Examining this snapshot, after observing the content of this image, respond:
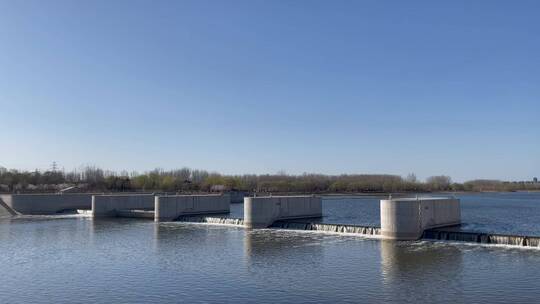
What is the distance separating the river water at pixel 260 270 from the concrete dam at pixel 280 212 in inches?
52.9

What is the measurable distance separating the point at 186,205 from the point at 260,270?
28.6 m

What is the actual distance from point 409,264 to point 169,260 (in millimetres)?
11284

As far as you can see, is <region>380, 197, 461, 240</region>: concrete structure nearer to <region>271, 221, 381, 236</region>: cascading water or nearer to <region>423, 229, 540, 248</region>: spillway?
<region>423, 229, 540, 248</region>: spillway

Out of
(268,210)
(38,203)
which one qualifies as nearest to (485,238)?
(268,210)

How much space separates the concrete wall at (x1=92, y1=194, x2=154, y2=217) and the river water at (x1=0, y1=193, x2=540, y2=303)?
1874 centimetres

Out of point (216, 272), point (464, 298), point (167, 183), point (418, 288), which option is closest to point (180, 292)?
point (216, 272)

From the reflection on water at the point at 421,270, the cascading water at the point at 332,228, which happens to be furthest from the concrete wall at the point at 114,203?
the reflection on water at the point at 421,270

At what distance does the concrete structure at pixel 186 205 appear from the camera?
4706 centimetres

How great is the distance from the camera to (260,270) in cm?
2164

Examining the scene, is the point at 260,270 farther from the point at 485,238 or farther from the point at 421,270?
the point at 485,238

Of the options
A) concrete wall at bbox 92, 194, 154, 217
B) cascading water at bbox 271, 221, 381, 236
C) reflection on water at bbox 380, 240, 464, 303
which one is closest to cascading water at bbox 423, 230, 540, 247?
reflection on water at bbox 380, 240, 464, 303

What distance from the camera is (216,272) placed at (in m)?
21.3

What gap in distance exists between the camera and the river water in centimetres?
1709

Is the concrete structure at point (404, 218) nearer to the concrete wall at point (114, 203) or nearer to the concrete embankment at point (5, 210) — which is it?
the concrete wall at point (114, 203)
